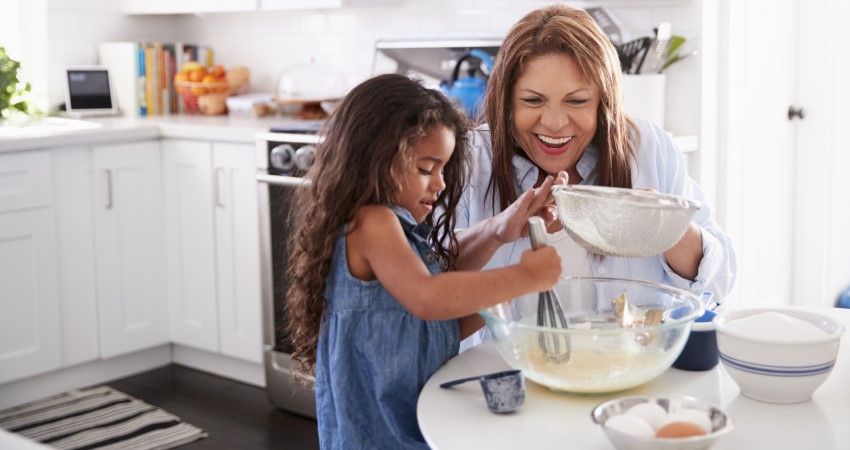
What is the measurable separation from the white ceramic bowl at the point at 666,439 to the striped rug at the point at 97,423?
231cm

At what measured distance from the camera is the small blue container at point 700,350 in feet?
4.68

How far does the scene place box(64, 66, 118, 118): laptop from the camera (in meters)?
4.27

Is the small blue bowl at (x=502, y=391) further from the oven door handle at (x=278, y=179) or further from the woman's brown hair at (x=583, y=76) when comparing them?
the oven door handle at (x=278, y=179)

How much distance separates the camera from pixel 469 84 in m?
3.38

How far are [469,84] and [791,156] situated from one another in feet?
4.60

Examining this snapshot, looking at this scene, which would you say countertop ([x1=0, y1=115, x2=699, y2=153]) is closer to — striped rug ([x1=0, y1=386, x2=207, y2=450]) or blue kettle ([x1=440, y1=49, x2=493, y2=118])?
blue kettle ([x1=440, y1=49, x2=493, y2=118])

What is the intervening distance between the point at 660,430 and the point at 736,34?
8.11 feet

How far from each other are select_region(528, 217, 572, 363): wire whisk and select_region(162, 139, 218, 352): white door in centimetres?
243

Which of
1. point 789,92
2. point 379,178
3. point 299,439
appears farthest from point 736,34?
point 379,178

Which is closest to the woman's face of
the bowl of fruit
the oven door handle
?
the oven door handle

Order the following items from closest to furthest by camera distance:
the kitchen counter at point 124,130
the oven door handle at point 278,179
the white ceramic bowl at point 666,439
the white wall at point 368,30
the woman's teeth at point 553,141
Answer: the white ceramic bowl at point 666,439 → the woman's teeth at point 553,141 → the white wall at point 368,30 → the oven door handle at point 278,179 → the kitchen counter at point 124,130

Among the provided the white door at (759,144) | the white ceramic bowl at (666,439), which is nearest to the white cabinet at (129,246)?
the white door at (759,144)

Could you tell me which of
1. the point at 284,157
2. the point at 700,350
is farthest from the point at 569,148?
the point at 284,157

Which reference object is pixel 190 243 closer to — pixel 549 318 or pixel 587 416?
pixel 549 318
